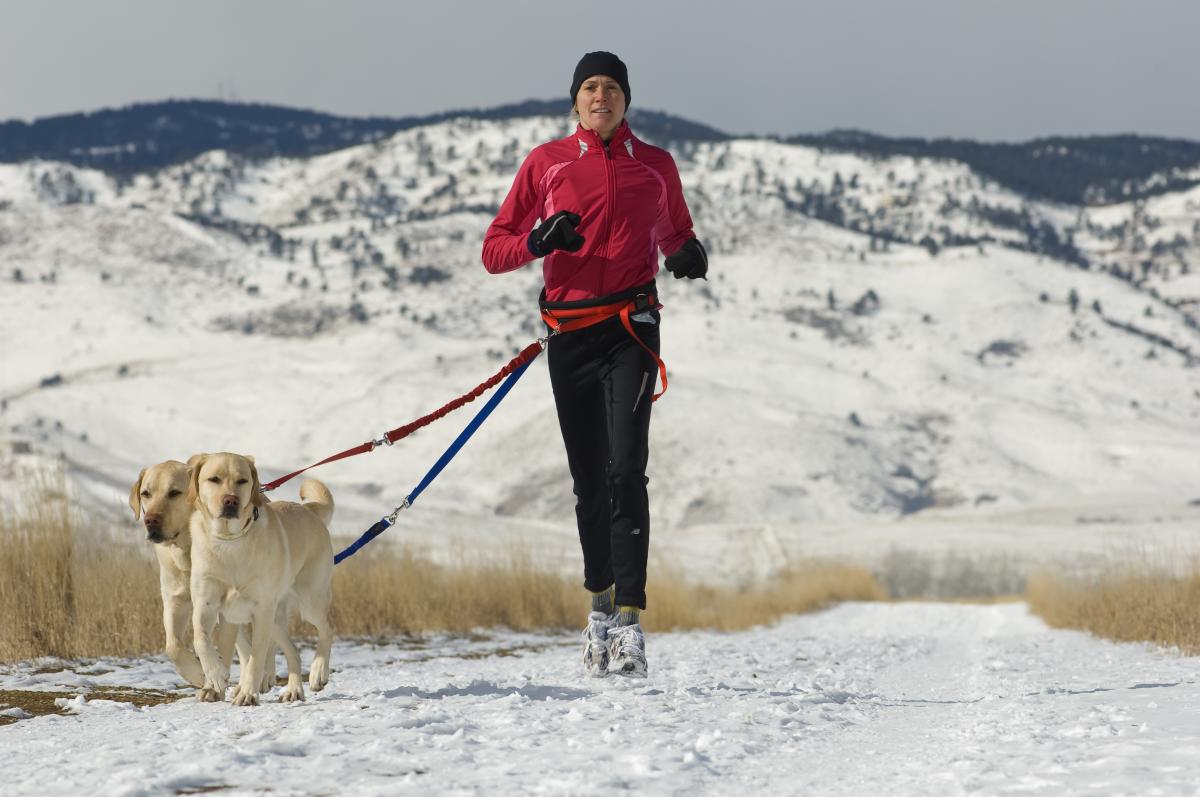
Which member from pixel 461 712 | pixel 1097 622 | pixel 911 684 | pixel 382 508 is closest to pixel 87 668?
pixel 461 712

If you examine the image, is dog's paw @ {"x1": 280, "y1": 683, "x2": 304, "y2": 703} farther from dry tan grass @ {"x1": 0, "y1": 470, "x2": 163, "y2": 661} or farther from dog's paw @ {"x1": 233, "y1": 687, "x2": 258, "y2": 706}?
dry tan grass @ {"x1": 0, "y1": 470, "x2": 163, "y2": 661}

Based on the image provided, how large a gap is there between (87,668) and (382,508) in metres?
27.3

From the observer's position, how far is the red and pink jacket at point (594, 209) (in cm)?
525

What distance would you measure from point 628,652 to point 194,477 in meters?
1.98

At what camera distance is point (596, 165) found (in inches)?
209

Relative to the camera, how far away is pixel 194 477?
14.0 ft

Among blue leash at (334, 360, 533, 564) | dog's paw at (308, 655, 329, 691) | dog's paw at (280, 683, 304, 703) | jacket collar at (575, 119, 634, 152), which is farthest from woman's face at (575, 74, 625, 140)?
dog's paw at (280, 683, 304, 703)

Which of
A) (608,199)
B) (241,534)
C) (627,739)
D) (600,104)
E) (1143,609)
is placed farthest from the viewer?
(1143,609)

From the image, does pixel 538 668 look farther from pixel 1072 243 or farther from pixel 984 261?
pixel 1072 243

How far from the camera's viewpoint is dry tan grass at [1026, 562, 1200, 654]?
9.39 m

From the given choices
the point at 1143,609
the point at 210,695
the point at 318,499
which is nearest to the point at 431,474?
the point at 318,499

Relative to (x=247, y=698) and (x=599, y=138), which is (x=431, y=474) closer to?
(x=247, y=698)

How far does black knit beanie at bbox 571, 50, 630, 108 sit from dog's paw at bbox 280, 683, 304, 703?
2604mm

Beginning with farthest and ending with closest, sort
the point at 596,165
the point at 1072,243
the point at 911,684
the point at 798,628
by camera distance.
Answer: the point at 1072,243, the point at 798,628, the point at 911,684, the point at 596,165
